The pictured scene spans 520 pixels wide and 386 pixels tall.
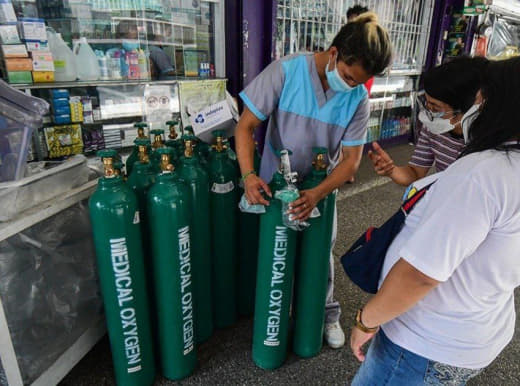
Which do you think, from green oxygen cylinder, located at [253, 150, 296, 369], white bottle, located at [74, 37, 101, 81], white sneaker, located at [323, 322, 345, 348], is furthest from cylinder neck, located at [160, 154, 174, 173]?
white bottle, located at [74, 37, 101, 81]

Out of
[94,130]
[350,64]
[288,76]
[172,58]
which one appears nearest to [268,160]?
[288,76]

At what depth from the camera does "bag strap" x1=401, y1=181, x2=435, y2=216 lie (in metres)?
0.81

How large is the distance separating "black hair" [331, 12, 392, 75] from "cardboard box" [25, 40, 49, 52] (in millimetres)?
1723

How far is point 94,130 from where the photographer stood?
2.49 metres

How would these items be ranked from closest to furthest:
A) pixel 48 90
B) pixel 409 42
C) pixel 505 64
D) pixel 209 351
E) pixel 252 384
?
pixel 505 64 < pixel 252 384 < pixel 209 351 < pixel 48 90 < pixel 409 42

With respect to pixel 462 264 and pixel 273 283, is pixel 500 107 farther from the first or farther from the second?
pixel 273 283

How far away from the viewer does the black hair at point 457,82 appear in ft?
4.00

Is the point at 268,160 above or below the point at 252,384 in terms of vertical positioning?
above

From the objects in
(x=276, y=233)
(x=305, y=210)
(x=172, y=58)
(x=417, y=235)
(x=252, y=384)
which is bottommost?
(x=252, y=384)

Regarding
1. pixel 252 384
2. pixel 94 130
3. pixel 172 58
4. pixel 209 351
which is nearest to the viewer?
pixel 252 384

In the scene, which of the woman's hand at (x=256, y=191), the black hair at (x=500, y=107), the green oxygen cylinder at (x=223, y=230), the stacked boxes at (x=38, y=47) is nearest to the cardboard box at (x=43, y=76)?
the stacked boxes at (x=38, y=47)

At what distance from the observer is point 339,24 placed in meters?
4.15

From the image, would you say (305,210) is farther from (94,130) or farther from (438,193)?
(94,130)

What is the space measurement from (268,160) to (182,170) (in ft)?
1.28
